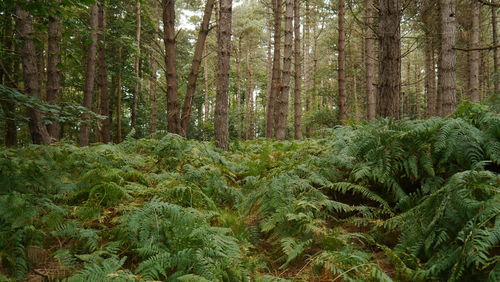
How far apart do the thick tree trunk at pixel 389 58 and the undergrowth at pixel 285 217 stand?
154 cm

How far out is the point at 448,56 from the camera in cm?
842

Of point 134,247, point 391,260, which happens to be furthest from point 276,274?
point 134,247

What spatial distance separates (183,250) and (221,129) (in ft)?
17.1

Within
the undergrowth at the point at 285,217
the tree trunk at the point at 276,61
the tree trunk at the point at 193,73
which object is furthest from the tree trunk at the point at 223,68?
the tree trunk at the point at 276,61

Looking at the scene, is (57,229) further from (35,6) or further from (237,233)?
(35,6)

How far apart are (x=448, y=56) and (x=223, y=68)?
5883 mm

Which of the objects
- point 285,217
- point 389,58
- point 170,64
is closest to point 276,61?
point 170,64

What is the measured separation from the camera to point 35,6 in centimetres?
352

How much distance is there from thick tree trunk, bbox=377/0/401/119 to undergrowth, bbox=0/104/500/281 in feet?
5.05

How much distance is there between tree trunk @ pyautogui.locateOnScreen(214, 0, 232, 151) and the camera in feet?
23.4

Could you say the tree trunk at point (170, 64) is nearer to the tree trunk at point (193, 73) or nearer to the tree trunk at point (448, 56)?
the tree trunk at point (193, 73)

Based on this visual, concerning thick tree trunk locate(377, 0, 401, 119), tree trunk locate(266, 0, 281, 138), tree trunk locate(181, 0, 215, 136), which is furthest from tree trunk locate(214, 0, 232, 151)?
tree trunk locate(266, 0, 281, 138)

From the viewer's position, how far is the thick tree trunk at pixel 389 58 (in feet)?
18.7

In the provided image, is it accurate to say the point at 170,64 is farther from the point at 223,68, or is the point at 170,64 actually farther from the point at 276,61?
the point at 276,61
